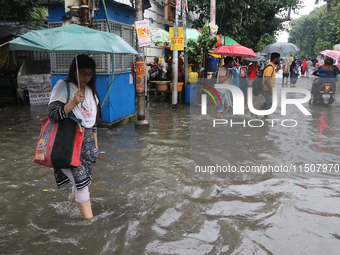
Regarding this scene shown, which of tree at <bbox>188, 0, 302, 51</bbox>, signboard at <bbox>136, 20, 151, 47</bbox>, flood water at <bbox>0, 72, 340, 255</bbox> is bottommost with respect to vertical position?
flood water at <bbox>0, 72, 340, 255</bbox>

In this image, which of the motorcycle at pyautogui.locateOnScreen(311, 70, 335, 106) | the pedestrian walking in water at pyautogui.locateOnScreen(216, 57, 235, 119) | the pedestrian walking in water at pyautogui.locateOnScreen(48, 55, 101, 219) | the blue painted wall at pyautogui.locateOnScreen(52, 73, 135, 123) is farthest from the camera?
the motorcycle at pyautogui.locateOnScreen(311, 70, 335, 106)

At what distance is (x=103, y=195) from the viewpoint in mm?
4246

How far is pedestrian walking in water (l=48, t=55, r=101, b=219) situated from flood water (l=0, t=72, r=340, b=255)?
0.49 meters

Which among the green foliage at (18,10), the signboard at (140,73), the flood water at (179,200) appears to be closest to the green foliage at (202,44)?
the signboard at (140,73)

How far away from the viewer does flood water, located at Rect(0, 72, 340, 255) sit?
10.2 feet

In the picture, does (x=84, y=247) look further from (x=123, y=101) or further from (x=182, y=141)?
(x=123, y=101)

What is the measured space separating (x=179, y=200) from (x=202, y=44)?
27.8ft

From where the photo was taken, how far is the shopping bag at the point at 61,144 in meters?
3.06

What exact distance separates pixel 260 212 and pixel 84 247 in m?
2.02

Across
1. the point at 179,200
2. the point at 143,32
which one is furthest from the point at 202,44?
the point at 179,200

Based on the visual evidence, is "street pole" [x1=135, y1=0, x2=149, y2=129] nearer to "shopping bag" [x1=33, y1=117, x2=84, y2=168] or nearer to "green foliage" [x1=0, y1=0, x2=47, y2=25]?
"shopping bag" [x1=33, y1=117, x2=84, y2=168]

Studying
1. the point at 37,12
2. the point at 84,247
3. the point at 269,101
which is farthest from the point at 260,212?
the point at 37,12

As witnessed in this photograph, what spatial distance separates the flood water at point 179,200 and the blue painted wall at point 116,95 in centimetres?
89

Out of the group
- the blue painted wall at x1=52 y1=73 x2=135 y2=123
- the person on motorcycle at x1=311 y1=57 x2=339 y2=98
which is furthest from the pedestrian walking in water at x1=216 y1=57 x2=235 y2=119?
the person on motorcycle at x1=311 y1=57 x2=339 y2=98
